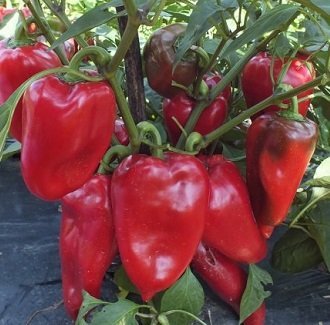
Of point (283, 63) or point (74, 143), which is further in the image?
point (283, 63)

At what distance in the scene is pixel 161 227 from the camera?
2.44 feet

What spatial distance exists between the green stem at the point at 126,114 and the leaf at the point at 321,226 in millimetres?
300

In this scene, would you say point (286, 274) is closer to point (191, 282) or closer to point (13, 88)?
point (191, 282)

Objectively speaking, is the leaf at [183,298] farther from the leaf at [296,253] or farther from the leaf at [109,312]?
the leaf at [296,253]

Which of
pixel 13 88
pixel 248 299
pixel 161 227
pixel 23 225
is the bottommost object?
pixel 23 225

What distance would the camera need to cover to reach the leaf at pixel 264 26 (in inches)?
24.9

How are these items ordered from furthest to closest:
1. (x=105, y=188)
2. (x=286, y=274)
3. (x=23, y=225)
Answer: (x=23, y=225)
(x=286, y=274)
(x=105, y=188)

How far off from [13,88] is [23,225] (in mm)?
413

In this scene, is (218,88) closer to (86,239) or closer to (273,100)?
(273,100)

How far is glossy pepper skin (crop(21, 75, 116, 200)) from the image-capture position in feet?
2.23

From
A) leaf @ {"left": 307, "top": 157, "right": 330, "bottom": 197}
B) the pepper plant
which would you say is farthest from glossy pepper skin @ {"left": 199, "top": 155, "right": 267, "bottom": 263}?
leaf @ {"left": 307, "top": 157, "right": 330, "bottom": 197}

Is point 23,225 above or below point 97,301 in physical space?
below

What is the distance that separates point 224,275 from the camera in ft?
2.85

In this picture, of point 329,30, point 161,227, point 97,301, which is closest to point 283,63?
point 329,30
